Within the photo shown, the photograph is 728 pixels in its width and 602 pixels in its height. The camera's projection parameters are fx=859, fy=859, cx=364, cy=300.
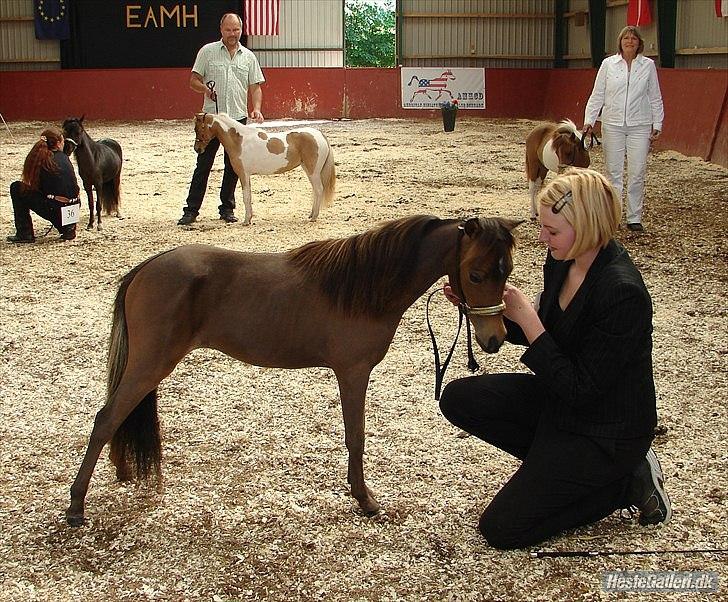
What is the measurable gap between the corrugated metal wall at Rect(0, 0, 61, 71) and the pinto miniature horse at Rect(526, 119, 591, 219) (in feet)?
54.3

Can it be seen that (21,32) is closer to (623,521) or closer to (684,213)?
(684,213)

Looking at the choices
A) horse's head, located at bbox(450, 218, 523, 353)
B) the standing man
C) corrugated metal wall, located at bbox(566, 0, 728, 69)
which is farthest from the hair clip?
corrugated metal wall, located at bbox(566, 0, 728, 69)

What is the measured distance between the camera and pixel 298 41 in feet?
71.1

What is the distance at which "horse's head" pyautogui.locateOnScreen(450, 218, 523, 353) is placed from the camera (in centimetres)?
278

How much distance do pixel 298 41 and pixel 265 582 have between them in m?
20.4

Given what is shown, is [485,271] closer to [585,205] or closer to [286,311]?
[585,205]

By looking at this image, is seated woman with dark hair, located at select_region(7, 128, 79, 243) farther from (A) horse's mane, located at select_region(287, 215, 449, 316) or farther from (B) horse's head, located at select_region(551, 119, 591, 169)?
(A) horse's mane, located at select_region(287, 215, 449, 316)

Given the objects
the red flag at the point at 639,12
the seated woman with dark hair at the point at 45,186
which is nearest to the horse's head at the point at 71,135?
the seated woman with dark hair at the point at 45,186

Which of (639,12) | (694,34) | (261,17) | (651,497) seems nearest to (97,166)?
(651,497)

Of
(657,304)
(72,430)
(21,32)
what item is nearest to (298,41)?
(21,32)

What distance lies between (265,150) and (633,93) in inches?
135

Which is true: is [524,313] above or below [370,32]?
below

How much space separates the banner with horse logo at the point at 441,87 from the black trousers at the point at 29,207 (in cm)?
1404

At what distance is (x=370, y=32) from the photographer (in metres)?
29.3
